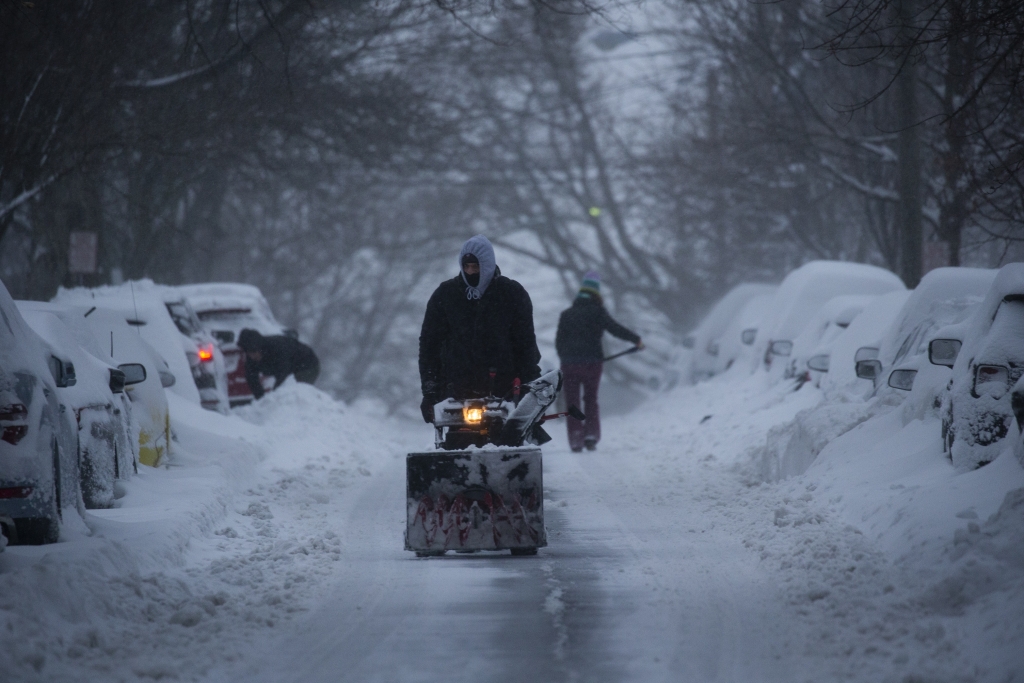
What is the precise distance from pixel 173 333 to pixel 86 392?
210 inches

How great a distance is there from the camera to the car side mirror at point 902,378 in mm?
10750

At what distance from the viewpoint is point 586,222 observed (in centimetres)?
3916

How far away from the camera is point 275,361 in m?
19.3

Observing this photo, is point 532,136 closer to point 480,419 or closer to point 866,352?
point 866,352

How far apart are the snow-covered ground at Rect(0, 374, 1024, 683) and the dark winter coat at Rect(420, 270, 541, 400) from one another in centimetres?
109

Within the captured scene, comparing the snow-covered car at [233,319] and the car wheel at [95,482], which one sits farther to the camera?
the snow-covered car at [233,319]

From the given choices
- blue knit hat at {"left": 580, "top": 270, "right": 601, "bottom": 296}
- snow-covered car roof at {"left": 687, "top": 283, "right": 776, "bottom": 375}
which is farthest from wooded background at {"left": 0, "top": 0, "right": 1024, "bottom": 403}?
blue knit hat at {"left": 580, "top": 270, "right": 601, "bottom": 296}

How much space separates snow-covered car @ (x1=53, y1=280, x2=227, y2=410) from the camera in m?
14.2

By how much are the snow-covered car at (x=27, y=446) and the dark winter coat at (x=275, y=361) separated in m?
11.3

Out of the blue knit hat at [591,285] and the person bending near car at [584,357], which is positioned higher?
the blue knit hat at [591,285]

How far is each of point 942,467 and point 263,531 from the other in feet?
14.7

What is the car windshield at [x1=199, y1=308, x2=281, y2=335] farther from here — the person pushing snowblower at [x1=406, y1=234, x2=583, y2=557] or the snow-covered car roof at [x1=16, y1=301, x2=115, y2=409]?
the person pushing snowblower at [x1=406, y1=234, x2=583, y2=557]

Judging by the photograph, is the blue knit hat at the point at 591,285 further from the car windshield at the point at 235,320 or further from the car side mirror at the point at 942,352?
the car side mirror at the point at 942,352

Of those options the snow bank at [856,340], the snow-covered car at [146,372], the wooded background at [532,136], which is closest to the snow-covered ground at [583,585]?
the snow-covered car at [146,372]
